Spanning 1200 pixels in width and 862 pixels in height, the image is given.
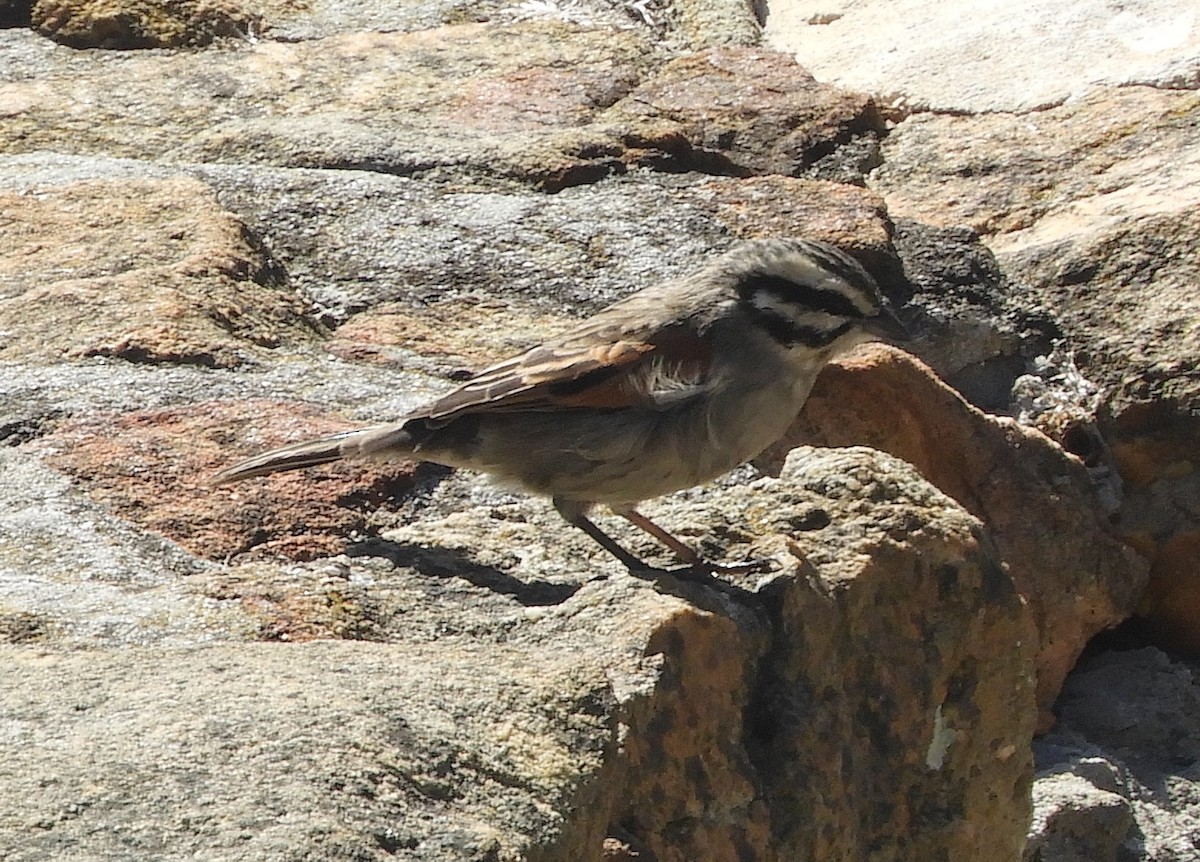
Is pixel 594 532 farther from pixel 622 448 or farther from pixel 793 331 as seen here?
pixel 793 331

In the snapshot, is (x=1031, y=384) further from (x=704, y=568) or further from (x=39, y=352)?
(x=39, y=352)

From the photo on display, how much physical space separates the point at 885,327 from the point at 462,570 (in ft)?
4.57

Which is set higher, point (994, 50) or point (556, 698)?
point (994, 50)

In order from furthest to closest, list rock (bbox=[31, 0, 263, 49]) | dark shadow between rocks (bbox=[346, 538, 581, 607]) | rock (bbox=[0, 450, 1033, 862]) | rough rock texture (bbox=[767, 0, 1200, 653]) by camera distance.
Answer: rock (bbox=[31, 0, 263, 49]) < rough rock texture (bbox=[767, 0, 1200, 653]) < dark shadow between rocks (bbox=[346, 538, 581, 607]) < rock (bbox=[0, 450, 1033, 862])

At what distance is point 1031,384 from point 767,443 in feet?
2.66

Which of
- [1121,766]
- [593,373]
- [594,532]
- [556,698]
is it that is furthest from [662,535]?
[1121,766]

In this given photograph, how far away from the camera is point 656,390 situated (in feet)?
13.5

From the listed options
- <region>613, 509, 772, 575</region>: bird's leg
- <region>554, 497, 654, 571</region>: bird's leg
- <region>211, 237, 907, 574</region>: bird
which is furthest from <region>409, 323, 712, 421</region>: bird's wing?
<region>613, 509, 772, 575</region>: bird's leg

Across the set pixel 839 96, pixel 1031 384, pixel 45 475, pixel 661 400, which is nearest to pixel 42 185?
pixel 45 475

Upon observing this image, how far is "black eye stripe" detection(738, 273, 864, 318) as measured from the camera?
13.8 feet

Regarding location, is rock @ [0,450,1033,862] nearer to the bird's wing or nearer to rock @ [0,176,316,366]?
the bird's wing

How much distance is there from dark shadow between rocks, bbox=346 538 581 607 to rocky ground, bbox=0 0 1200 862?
14 mm

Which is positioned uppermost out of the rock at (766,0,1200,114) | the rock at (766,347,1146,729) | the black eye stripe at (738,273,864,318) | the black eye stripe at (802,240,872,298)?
the rock at (766,0,1200,114)

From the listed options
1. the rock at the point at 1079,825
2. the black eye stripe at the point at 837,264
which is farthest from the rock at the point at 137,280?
the rock at the point at 1079,825
